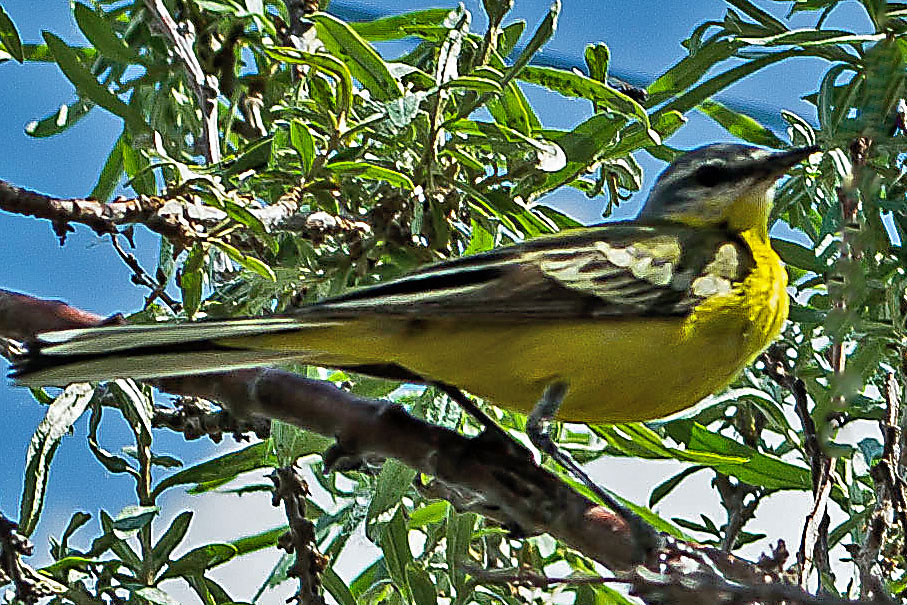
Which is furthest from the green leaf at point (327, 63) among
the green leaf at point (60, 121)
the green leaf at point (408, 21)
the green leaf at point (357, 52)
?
the green leaf at point (60, 121)

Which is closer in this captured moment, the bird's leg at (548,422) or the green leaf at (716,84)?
the bird's leg at (548,422)

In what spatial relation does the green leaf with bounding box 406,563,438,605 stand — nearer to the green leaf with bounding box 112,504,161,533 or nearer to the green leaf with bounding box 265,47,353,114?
the green leaf with bounding box 112,504,161,533

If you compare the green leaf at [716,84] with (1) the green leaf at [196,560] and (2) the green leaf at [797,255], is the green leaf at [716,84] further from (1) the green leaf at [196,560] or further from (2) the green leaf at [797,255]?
(1) the green leaf at [196,560]

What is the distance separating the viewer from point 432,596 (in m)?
1.01

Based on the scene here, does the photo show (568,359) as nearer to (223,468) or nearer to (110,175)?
(223,468)

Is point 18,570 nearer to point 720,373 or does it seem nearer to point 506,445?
point 506,445

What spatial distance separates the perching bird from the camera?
0.83m

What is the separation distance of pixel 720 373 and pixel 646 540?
25cm

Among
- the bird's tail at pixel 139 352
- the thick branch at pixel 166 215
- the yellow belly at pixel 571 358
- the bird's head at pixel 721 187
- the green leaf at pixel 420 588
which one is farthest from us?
the bird's head at pixel 721 187

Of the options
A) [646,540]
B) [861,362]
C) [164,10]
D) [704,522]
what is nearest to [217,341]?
[646,540]

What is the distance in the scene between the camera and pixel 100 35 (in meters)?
1.07

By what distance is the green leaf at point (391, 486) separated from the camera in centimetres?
94

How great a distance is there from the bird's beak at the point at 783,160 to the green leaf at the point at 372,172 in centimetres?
33

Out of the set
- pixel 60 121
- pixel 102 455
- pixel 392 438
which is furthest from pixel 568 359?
pixel 60 121
